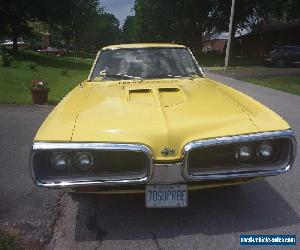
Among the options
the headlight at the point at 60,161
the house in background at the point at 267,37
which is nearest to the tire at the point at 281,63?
the house in background at the point at 267,37

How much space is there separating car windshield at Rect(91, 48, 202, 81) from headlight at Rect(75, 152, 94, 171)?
196cm

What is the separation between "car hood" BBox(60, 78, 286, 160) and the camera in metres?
3.37

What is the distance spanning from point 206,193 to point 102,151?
5.53ft

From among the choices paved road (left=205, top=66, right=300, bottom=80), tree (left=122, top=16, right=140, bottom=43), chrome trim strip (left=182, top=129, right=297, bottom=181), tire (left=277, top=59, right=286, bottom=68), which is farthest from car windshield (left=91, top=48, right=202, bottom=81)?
tree (left=122, top=16, right=140, bottom=43)

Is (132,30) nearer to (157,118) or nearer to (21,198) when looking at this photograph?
(21,198)

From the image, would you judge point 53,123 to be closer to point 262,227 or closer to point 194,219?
point 194,219

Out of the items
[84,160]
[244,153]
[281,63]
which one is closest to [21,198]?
[84,160]

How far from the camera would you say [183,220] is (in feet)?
13.1

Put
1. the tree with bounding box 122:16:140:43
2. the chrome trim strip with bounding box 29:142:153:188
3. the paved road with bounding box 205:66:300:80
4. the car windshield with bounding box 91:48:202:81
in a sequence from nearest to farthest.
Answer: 1. the chrome trim strip with bounding box 29:142:153:188
2. the car windshield with bounding box 91:48:202:81
3. the paved road with bounding box 205:66:300:80
4. the tree with bounding box 122:16:140:43

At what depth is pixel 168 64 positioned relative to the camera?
5.50 m

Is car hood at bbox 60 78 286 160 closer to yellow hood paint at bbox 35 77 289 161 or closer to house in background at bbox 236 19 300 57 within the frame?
yellow hood paint at bbox 35 77 289 161

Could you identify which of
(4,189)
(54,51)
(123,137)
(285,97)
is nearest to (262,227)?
(123,137)

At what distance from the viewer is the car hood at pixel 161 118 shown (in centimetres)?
337

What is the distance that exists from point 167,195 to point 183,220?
0.59m
